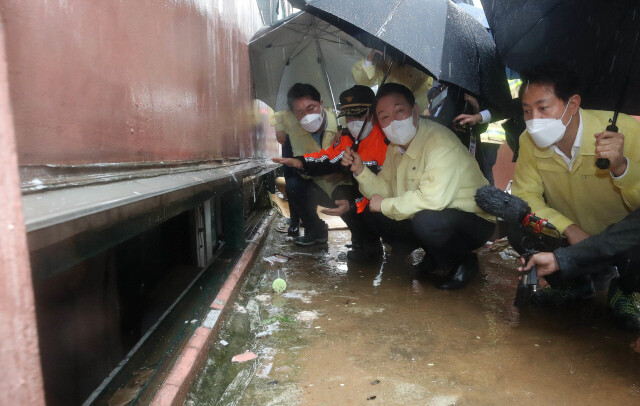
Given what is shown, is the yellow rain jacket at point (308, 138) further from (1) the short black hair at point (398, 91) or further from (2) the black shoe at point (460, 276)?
(2) the black shoe at point (460, 276)

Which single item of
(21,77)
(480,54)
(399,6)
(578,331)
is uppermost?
(399,6)

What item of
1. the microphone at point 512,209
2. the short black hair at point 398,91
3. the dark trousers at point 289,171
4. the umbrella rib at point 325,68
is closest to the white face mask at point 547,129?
the microphone at point 512,209

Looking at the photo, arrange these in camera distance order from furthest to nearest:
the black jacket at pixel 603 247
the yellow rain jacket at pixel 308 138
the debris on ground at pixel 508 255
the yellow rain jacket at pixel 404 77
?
the yellow rain jacket at pixel 308 138
the debris on ground at pixel 508 255
the yellow rain jacket at pixel 404 77
the black jacket at pixel 603 247

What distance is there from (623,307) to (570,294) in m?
0.31

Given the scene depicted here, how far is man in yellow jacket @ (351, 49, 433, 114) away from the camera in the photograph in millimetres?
3654

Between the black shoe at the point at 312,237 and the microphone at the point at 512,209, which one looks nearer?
the microphone at the point at 512,209

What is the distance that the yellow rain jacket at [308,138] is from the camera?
4141 millimetres

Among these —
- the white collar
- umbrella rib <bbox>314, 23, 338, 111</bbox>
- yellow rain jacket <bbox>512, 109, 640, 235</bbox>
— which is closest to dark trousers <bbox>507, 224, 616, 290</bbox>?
yellow rain jacket <bbox>512, 109, 640, 235</bbox>

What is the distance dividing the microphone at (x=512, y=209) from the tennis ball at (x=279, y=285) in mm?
1479

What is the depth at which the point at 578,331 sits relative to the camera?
7.75 feet

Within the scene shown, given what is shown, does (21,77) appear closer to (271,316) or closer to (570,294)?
(271,316)

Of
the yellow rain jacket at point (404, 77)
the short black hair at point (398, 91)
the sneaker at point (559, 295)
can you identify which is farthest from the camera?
the yellow rain jacket at point (404, 77)

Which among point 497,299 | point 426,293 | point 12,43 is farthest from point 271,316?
point 12,43

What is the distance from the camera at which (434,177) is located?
9.27 ft
